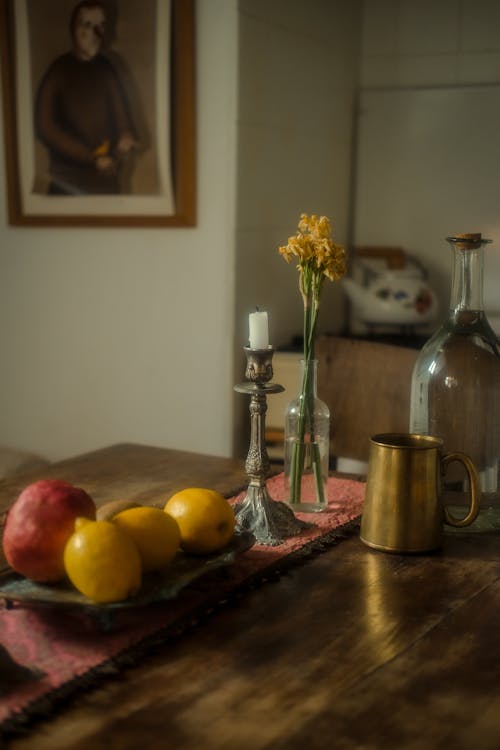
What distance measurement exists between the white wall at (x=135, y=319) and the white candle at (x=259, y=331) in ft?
4.48

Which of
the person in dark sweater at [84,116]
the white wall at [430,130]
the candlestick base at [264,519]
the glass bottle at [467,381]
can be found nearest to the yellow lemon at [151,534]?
the candlestick base at [264,519]

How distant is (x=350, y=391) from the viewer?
1844mm

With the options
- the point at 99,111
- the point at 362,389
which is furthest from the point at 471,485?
the point at 99,111

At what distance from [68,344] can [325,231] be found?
1.79 m

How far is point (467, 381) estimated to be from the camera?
4.23 ft

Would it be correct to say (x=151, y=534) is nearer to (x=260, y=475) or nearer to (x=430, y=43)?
(x=260, y=475)

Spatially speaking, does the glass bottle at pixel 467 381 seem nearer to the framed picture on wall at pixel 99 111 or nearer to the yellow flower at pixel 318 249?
the yellow flower at pixel 318 249

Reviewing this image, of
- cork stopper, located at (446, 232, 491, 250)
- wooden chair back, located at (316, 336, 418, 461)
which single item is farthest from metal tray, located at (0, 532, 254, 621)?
wooden chair back, located at (316, 336, 418, 461)

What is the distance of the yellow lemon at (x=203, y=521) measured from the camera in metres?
1.08

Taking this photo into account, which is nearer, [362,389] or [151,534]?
[151,534]

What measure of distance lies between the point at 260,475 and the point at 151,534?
0.86 ft

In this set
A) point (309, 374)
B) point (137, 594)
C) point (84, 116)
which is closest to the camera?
point (137, 594)

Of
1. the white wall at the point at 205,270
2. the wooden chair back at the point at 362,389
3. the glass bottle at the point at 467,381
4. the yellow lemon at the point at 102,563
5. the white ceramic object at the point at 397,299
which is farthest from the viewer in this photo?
the white ceramic object at the point at 397,299

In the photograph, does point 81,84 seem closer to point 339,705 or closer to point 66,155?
point 66,155
